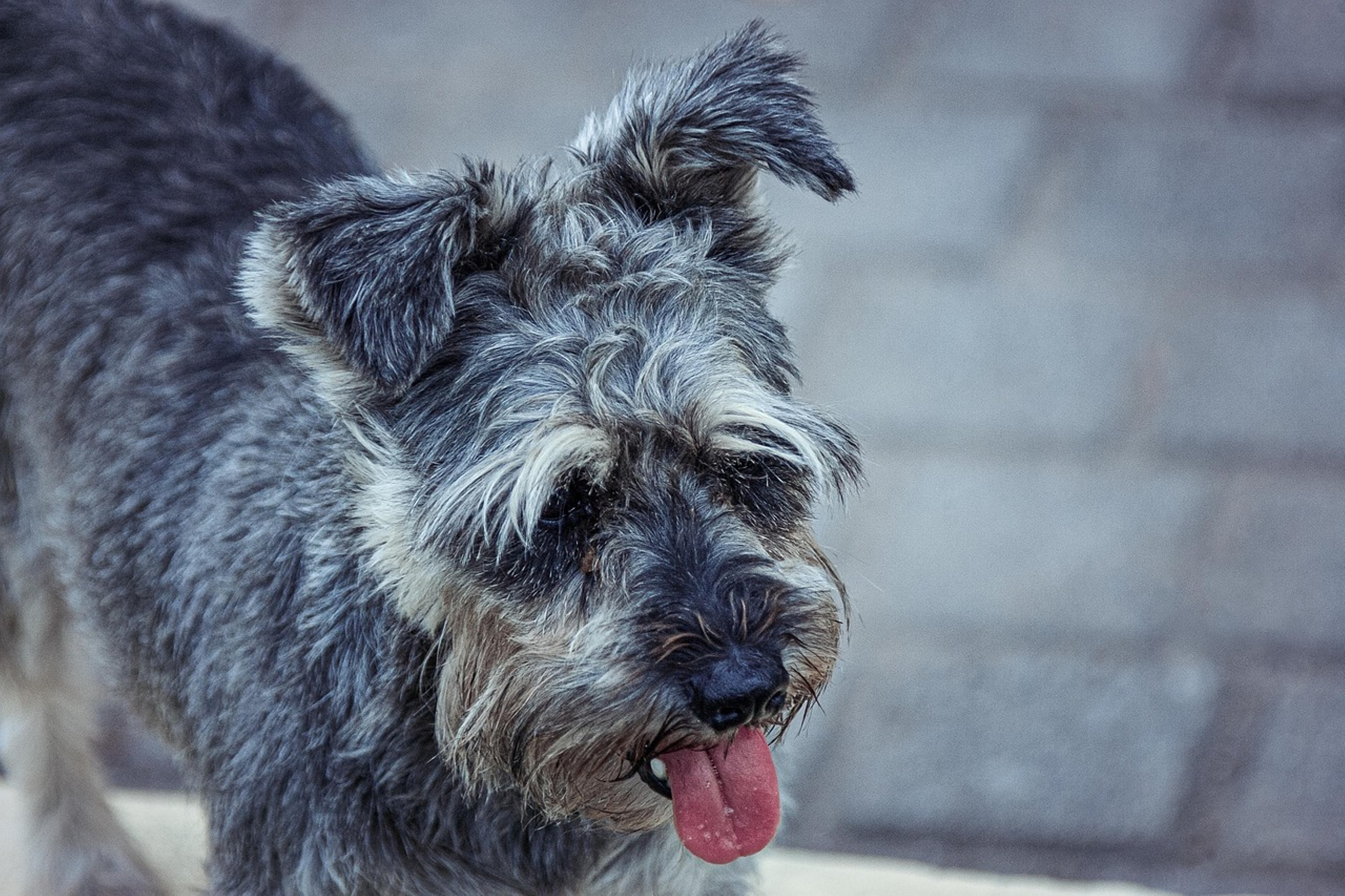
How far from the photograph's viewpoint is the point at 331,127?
3875 mm

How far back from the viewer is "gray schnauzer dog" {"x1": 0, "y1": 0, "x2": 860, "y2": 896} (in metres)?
2.56

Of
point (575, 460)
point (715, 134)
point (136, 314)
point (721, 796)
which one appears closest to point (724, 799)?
point (721, 796)

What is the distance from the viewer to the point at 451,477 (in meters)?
2.60

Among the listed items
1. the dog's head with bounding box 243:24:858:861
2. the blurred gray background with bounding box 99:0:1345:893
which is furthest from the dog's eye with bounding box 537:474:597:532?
the blurred gray background with bounding box 99:0:1345:893

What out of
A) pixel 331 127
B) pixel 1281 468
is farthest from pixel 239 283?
pixel 1281 468

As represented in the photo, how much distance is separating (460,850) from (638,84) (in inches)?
62.0

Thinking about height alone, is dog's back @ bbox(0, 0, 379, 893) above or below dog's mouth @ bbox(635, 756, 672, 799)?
above

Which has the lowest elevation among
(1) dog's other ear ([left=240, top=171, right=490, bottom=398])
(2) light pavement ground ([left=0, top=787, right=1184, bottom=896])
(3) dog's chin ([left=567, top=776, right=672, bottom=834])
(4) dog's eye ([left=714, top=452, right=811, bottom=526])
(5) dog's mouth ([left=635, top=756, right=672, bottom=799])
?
(2) light pavement ground ([left=0, top=787, right=1184, bottom=896])

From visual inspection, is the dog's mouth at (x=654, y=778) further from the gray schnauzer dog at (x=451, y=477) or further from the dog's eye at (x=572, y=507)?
the dog's eye at (x=572, y=507)

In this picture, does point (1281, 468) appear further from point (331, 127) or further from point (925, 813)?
point (331, 127)

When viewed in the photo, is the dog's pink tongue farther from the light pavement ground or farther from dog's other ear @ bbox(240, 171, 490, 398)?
the light pavement ground

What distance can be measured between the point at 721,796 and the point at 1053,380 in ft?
11.1

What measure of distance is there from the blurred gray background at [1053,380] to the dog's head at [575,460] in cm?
194

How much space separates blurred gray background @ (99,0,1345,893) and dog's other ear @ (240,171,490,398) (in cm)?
241
